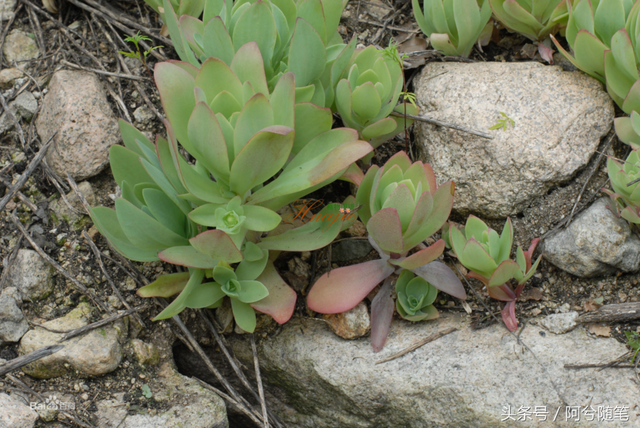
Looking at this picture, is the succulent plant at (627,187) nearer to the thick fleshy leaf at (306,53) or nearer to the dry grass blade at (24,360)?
the thick fleshy leaf at (306,53)

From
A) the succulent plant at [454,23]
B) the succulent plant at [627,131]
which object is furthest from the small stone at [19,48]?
the succulent plant at [627,131]

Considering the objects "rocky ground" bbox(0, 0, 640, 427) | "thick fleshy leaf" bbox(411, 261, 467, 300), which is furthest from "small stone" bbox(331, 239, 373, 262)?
"thick fleshy leaf" bbox(411, 261, 467, 300)

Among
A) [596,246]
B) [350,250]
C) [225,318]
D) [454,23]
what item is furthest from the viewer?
[454,23]

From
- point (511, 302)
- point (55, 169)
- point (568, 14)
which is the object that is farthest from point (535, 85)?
point (55, 169)

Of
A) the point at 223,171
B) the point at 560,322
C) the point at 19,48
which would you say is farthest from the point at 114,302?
the point at 560,322

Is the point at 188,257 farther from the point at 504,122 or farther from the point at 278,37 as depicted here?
the point at 504,122

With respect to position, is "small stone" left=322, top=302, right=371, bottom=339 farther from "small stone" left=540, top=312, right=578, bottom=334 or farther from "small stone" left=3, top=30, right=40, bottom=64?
"small stone" left=3, top=30, right=40, bottom=64

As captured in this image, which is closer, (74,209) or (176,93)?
(176,93)

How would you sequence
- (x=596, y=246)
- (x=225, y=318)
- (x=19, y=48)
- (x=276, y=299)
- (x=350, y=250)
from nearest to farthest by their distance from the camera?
(x=276, y=299)
(x=596, y=246)
(x=225, y=318)
(x=350, y=250)
(x=19, y=48)

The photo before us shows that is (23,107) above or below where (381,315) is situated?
above
